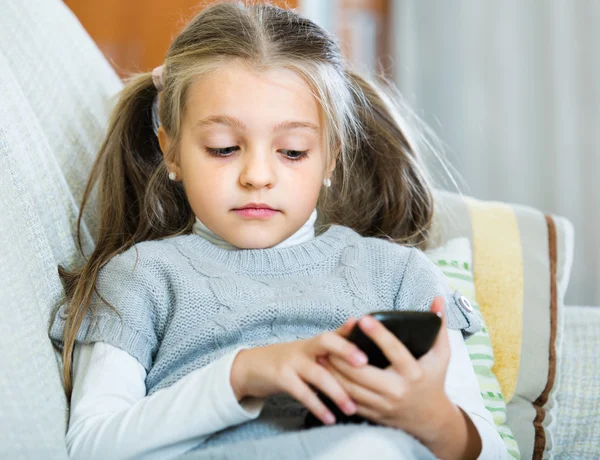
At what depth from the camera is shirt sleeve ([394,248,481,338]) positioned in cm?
99

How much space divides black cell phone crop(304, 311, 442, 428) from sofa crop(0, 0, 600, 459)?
1.09 feet

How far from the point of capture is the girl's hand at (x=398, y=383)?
75 cm

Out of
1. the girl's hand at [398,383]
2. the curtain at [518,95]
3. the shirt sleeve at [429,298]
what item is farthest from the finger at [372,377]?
the curtain at [518,95]

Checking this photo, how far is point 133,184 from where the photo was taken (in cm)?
121

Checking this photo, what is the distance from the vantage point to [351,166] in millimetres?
1273

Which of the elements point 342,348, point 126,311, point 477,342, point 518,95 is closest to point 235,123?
point 126,311

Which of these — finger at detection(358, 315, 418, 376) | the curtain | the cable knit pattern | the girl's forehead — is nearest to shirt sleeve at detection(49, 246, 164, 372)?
the cable knit pattern

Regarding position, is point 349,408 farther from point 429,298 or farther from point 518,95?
point 518,95

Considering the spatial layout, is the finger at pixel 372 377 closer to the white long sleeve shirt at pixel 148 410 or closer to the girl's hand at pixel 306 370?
the girl's hand at pixel 306 370

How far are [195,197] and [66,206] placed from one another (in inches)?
8.1

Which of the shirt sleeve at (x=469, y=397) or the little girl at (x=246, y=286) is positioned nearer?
the little girl at (x=246, y=286)

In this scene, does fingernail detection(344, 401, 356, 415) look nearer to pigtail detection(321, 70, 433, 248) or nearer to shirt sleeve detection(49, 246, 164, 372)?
shirt sleeve detection(49, 246, 164, 372)

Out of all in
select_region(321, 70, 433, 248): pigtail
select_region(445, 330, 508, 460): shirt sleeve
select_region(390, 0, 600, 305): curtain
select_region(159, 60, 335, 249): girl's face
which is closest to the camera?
select_region(445, 330, 508, 460): shirt sleeve

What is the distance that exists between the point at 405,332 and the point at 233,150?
380mm
